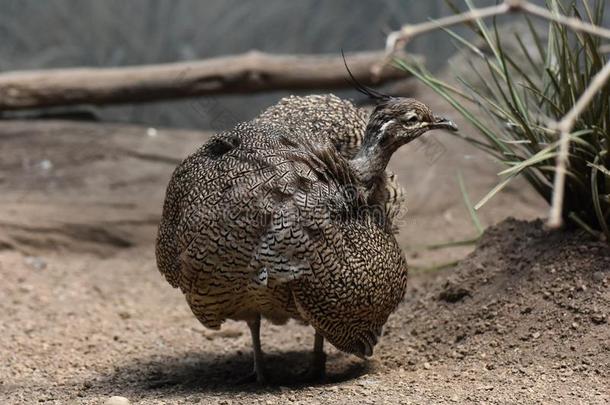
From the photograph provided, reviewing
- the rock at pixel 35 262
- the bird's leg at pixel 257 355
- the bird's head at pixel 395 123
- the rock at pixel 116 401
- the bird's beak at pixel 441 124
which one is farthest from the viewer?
the rock at pixel 35 262

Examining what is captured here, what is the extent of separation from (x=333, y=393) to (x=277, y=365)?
104cm

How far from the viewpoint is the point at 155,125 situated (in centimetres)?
788

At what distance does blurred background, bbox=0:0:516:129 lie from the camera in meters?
7.93

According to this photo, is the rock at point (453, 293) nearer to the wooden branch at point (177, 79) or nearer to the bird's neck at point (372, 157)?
the bird's neck at point (372, 157)

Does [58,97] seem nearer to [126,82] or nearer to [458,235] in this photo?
[126,82]

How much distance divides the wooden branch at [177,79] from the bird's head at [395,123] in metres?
3.56

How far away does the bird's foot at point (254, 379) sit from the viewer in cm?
406

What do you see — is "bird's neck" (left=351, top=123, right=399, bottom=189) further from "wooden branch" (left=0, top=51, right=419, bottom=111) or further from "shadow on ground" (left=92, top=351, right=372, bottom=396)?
"wooden branch" (left=0, top=51, right=419, bottom=111)

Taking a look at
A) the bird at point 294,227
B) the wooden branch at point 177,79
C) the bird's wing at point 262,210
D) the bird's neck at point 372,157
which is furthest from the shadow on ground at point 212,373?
the wooden branch at point 177,79

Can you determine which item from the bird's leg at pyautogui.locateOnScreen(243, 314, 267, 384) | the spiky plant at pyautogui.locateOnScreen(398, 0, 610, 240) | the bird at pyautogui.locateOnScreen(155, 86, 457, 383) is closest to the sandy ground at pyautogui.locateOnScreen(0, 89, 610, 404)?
the bird's leg at pyautogui.locateOnScreen(243, 314, 267, 384)

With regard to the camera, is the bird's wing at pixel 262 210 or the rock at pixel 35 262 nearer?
the bird's wing at pixel 262 210

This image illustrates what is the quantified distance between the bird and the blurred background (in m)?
4.14

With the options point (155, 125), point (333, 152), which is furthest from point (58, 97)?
point (333, 152)

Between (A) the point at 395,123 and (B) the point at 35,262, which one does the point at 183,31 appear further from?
(A) the point at 395,123
